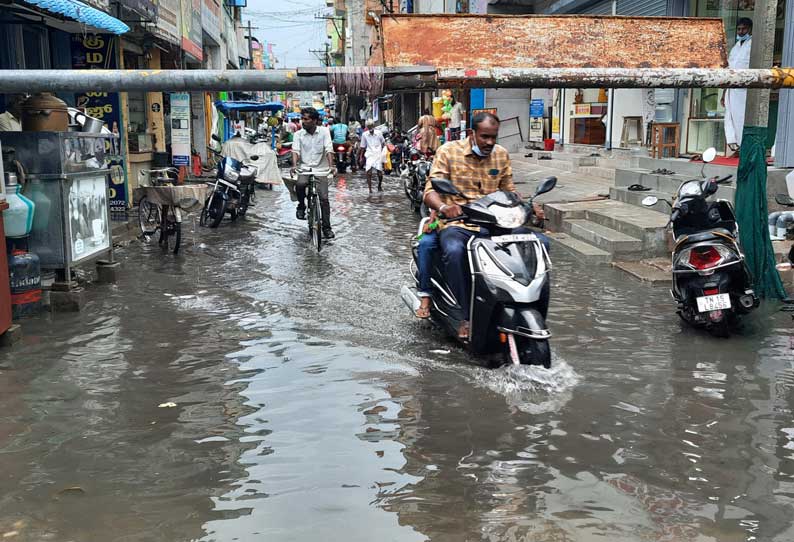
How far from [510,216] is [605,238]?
4953mm

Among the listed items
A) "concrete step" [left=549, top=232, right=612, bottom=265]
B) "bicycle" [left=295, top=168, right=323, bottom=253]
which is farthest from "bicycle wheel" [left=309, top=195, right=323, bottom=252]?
"concrete step" [left=549, top=232, right=612, bottom=265]

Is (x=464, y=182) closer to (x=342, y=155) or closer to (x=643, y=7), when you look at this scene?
(x=643, y=7)

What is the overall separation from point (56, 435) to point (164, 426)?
577 millimetres

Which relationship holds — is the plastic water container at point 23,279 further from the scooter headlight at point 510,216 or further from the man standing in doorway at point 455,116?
the man standing in doorway at point 455,116

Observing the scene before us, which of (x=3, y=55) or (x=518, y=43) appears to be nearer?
(x=518, y=43)

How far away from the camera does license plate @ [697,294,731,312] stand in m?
6.08

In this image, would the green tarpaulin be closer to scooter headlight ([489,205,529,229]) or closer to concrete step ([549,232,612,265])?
concrete step ([549,232,612,265])

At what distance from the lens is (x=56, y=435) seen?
4312 mm

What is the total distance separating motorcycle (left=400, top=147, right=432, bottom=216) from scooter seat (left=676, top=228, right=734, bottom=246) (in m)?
8.21

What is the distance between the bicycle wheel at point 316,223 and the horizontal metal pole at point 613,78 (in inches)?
210

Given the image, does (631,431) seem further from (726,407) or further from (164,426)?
(164,426)

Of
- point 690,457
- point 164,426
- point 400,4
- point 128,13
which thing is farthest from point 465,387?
point 400,4

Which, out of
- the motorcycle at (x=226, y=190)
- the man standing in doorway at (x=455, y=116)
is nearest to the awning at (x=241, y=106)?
the man standing in doorway at (x=455, y=116)

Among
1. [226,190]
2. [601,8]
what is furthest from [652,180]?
[601,8]
